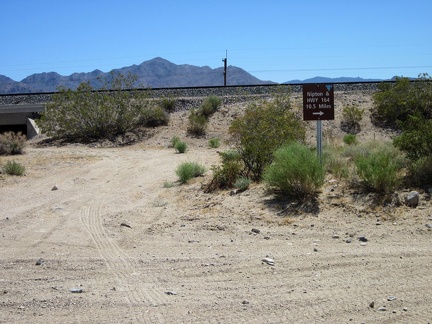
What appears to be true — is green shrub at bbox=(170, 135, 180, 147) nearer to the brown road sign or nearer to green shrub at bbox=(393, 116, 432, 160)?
the brown road sign

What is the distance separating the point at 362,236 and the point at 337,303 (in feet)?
11.3

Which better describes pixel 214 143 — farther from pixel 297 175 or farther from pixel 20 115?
pixel 297 175

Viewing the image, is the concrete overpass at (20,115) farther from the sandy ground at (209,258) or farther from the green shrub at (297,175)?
the green shrub at (297,175)

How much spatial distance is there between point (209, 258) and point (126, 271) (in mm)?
1364

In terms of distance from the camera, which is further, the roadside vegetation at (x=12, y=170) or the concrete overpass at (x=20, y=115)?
the concrete overpass at (x=20, y=115)

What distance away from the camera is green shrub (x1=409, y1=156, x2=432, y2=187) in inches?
478

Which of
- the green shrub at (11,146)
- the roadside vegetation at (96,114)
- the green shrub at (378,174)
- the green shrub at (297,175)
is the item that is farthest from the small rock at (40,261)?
the roadside vegetation at (96,114)

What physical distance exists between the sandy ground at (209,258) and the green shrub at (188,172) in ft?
1.67

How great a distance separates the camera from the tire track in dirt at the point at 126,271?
23.2 feet

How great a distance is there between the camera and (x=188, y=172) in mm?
17344

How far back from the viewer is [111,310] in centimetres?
683

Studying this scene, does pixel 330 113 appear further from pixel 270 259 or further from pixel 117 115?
pixel 117 115

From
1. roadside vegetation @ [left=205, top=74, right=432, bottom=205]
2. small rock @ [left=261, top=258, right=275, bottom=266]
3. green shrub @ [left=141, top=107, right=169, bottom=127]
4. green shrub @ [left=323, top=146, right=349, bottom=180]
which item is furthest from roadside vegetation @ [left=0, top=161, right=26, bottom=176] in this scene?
green shrub @ [left=141, top=107, right=169, bottom=127]

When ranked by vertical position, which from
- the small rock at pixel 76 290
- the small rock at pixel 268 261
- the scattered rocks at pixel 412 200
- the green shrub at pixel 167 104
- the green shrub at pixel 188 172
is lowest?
the small rock at pixel 76 290
